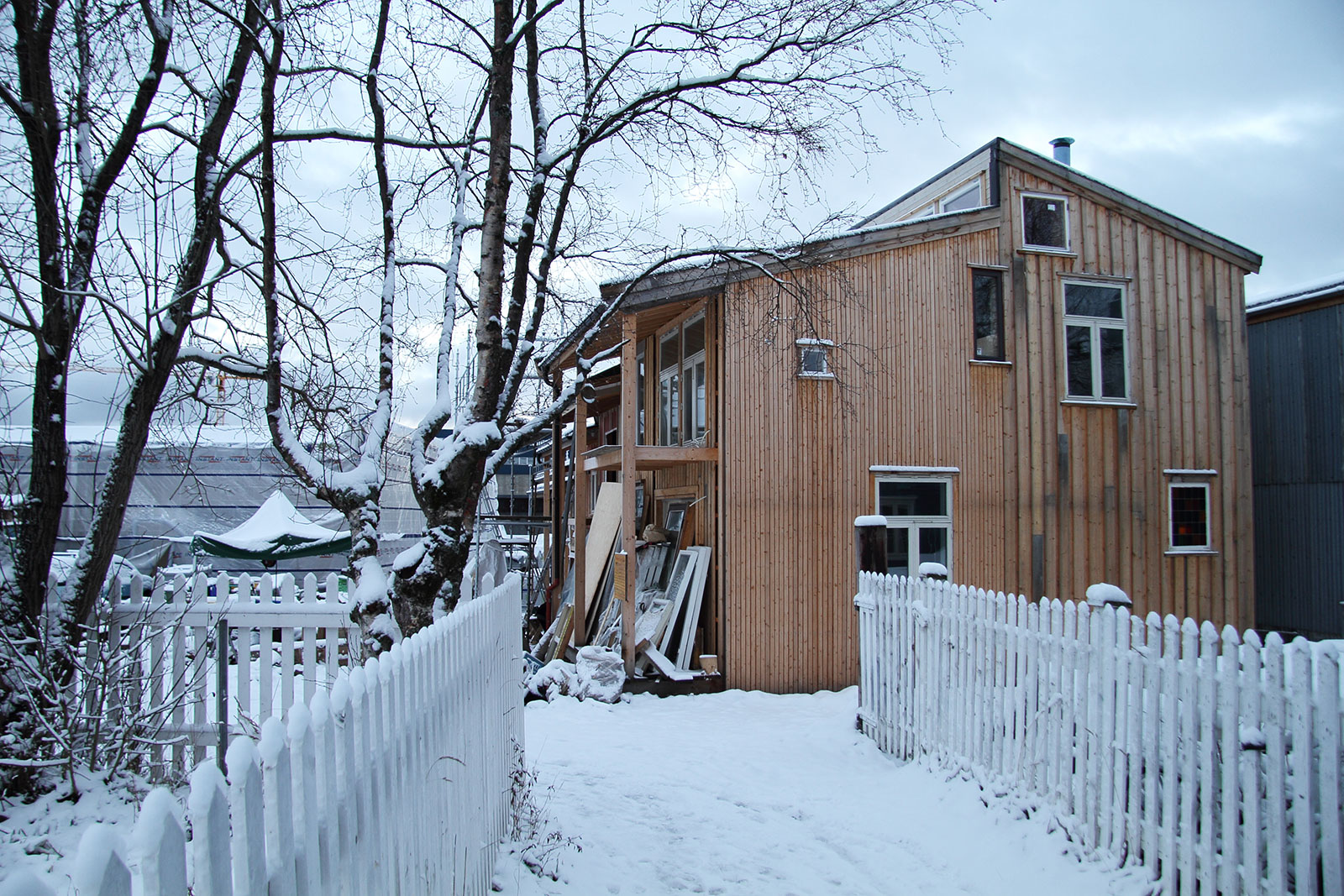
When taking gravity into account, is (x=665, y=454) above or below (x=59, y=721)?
above

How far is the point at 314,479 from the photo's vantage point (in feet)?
16.0

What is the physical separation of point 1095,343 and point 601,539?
8.07 metres

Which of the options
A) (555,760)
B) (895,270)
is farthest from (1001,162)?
(555,760)

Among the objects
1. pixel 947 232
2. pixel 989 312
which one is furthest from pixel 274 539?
pixel 989 312

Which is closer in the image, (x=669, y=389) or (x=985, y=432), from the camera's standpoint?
(x=985, y=432)

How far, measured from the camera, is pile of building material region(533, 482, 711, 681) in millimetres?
10406

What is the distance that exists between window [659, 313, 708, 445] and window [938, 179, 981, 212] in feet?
14.9

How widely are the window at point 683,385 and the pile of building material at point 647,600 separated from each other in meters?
1.47

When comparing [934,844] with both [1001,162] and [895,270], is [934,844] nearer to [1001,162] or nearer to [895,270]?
[895,270]

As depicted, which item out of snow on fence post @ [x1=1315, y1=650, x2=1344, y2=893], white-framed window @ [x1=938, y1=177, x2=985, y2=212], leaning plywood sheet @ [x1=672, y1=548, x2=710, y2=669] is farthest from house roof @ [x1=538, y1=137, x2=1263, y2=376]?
snow on fence post @ [x1=1315, y1=650, x2=1344, y2=893]

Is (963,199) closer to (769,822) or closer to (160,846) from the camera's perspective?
(769,822)

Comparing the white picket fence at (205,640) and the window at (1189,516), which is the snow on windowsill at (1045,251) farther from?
the white picket fence at (205,640)

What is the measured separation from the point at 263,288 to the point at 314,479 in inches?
45.3

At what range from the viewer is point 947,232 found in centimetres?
1140
